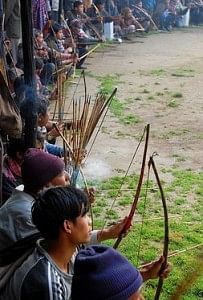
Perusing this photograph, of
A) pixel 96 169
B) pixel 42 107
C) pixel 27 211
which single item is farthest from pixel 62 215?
pixel 96 169

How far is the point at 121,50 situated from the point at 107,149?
7.05 meters

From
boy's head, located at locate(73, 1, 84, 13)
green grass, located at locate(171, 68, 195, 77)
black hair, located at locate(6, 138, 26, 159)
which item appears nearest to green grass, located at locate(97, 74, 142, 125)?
green grass, located at locate(171, 68, 195, 77)

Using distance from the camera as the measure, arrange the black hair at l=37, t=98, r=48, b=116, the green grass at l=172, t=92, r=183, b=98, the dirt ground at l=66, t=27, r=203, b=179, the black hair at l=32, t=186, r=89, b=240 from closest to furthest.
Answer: the black hair at l=32, t=186, r=89, b=240 < the black hair at l=37, t=98, r=48, b=116 < the dirt ground at l=66, t=27, r=203, b=179 < the green grass at l=172, t=92, r=183, b=98

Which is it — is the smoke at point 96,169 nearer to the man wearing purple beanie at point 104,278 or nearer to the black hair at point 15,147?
the black hair at point 15,147

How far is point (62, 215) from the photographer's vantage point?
1909mm

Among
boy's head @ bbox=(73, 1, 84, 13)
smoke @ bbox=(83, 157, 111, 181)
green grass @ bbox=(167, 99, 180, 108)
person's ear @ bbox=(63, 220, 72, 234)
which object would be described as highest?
boy's head @ bbox=(73, 1, 84, 13)

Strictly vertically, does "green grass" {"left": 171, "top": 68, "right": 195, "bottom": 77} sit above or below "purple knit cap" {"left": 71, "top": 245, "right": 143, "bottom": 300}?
below

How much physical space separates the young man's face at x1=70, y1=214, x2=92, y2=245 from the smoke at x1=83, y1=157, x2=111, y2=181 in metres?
2.90

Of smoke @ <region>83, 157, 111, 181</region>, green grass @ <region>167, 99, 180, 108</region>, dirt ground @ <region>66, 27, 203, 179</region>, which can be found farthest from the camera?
green grass @ <region>167, 99, 180, 108</region>

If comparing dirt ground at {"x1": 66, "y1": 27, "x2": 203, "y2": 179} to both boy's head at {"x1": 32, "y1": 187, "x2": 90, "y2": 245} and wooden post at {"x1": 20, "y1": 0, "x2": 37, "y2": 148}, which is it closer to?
wooden post at {"x1": 20, "y1": 0, "x2": 37, "y2": 148}

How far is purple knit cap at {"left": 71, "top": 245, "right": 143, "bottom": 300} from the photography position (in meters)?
1.49

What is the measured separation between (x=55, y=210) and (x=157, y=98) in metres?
6.29

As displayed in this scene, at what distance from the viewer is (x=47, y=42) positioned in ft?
28.7

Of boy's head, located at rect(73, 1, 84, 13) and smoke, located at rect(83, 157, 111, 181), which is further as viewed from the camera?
boy's head, located at rect(73, 1, 84, 13)
